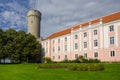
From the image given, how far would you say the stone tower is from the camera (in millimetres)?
82500

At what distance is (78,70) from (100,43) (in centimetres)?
2781

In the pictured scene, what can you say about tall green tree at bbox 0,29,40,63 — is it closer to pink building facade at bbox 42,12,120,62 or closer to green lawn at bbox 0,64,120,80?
pink building facade at bbox 42,12,120,62

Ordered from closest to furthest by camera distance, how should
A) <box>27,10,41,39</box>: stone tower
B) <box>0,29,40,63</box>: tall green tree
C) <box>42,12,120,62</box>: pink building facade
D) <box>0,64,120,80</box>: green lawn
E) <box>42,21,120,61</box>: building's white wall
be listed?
<box>0,64,120,80</box>: green lawn < <box>42,12,120,62</box>: pink building facade < <box>42,21,120,61</box>: building's white wall < <box>0,29,40,63</box>: tall green tree < <box>27,10,41,39</box>: stone tower

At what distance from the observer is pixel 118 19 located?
46.0 metres

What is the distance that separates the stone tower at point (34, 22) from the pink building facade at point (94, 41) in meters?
16.0

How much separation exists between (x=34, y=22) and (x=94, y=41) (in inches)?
1487

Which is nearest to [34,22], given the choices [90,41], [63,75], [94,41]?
[90,41]

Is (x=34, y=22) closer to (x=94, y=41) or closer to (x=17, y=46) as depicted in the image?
(x=17, y=46)

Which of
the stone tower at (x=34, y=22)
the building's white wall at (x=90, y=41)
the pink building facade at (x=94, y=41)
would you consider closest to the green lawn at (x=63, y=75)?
the pink building facade at (x=94, y=41)

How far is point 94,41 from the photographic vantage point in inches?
2063

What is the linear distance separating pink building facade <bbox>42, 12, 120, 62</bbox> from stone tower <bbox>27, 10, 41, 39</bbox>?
16026 millimetres

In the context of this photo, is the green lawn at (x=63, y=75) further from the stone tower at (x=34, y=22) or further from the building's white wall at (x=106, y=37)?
the stone tower at (x=34, y=22)

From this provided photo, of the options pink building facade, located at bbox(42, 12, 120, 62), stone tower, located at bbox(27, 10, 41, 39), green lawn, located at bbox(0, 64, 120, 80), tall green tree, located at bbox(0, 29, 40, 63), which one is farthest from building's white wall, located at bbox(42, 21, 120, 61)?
green lawn, located at bbox(0, 64, 120, 80)

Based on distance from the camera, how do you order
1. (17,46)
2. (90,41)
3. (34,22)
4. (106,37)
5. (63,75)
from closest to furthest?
(63,75)
(106,37)
(90,41)
(17,46)
(34,22)
